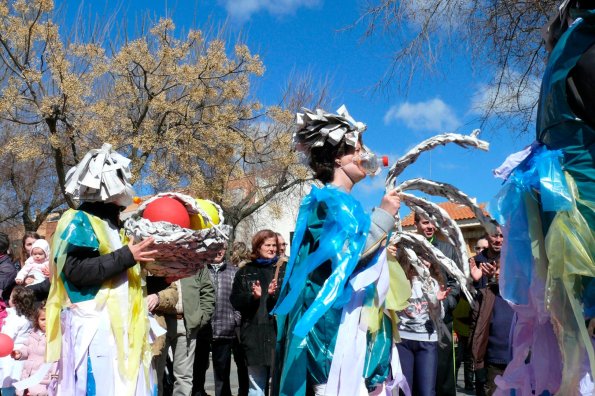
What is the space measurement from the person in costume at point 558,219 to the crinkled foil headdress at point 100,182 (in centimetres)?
236

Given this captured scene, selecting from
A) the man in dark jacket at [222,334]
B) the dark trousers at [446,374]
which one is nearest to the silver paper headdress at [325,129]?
the dark trousers at [446,374]

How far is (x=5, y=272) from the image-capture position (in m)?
7.61

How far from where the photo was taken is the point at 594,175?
6.29 ft

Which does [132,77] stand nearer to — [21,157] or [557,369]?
[21,157]

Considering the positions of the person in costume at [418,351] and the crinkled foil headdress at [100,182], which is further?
the person in costume at [418,351]

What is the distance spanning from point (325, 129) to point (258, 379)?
4.30 meters

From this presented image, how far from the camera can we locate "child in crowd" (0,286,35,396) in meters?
6.10

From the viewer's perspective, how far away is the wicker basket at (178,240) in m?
3.58

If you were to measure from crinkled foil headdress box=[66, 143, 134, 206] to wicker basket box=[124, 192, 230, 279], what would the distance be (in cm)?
15

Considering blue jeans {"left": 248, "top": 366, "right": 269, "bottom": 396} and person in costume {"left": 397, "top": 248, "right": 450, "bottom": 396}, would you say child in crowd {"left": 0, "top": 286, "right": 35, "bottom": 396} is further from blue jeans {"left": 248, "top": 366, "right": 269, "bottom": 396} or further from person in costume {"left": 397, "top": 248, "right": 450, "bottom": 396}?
person in costume {"left": 397, "top": 248, "right": 450, "bottom": 396}

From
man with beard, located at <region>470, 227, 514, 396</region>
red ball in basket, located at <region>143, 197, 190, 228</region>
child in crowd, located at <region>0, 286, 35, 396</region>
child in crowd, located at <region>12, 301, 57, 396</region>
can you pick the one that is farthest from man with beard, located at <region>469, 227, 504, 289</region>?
child in crowd, located at <region>0, 286, 35, 396</region>

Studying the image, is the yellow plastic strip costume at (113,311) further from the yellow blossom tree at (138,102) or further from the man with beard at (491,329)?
the yellow blossom tree at (138,102)

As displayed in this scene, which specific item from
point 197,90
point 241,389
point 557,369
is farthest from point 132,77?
point 557,369

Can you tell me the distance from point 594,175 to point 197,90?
17.1 meters
